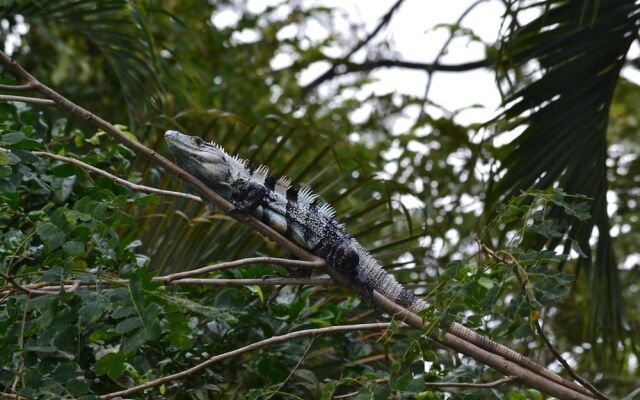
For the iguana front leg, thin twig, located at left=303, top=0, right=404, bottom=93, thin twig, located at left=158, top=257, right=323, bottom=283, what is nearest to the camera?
thin twig, located at left=158, top=257, right=323, bottom=283

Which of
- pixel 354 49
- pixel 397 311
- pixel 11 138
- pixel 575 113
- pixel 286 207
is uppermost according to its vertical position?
pixel 354 49

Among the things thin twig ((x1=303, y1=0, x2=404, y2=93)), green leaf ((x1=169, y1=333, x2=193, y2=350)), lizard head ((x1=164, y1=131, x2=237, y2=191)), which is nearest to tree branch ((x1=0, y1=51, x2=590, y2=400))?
green leaf ((x1=169, y1=333, x2=193, y2=350))

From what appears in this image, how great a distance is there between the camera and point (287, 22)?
27.8ft

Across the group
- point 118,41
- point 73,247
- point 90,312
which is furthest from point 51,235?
point 118,41

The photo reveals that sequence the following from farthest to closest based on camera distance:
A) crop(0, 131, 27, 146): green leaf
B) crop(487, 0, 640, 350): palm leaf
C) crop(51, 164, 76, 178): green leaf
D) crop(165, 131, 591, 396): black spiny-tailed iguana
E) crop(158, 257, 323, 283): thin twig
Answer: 1. crop(487, 0, 640, 350): palm leaf
2. crop(165, 131, 591, 396): black spiny-tailed iguana
3. crop(51, 164, 76, 178): green leaf
4. crop(0, 131, 27, 146): green leaf
5. crop(158, 257, 323, 283): thin twig

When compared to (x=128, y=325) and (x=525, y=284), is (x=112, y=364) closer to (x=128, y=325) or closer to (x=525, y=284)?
(x=128, y=325)

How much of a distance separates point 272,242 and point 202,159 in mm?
473

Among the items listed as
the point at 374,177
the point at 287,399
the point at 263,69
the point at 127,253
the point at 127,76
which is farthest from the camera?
the point at 263,69

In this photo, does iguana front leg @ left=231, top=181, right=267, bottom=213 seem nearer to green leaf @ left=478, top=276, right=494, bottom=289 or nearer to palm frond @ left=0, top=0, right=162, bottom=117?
palm frond @ left=0, top=0, right=162, bottom=117

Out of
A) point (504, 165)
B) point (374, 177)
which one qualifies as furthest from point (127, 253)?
point (504, 165)

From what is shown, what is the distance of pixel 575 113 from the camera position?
439 cm

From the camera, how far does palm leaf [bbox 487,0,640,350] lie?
432 centimetres

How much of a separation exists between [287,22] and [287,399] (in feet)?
17.9

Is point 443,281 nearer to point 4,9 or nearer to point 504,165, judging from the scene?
point 504,165
